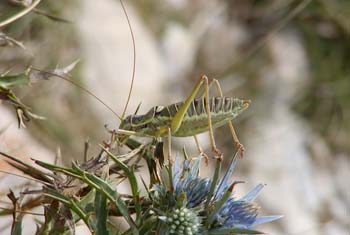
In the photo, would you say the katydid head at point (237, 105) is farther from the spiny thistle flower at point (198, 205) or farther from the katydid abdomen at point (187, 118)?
the spiny thistle flower at point (198, 205)

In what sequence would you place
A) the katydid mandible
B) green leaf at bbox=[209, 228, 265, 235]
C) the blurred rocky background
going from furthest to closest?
the blurred rocky background
the katydid mandible
green leaf at bbox=[209, 228, 265, 235]

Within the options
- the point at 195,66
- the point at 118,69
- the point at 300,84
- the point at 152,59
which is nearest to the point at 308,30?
the point at 300,84

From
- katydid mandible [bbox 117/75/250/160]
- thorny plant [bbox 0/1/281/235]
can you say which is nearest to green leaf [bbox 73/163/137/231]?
thorny plant [bbox 0/1/281/235]

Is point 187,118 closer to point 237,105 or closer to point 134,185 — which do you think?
point 237,105

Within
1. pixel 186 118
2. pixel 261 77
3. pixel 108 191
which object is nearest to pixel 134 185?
pixel 108 191

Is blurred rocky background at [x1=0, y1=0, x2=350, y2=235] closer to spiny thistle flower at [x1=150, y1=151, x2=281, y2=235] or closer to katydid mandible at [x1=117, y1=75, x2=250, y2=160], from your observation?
katydid mandible at [x1=117, y1=75, x2=250, y2=160]

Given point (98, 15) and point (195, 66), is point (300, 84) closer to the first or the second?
point (195, 66)
